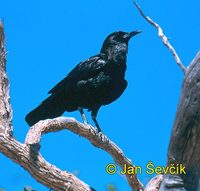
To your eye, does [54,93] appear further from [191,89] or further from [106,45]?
[191,89]

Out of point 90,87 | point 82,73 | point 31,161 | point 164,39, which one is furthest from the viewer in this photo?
point 82,73

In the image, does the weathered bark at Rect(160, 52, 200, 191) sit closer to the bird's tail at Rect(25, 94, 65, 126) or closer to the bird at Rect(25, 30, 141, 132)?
the bird's tail at Rect(25, 94, 65, 126)

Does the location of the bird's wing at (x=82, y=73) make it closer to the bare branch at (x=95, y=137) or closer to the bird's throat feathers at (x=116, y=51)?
the bird's throat feathers at (x=116, y=51)

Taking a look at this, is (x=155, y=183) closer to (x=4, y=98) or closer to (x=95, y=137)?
(x=95, y=137)

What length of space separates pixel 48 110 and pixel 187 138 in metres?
3.78

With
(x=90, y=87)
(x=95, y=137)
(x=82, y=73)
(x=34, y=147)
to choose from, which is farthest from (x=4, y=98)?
(x=82, y=73)

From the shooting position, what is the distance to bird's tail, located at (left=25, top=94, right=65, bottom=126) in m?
6.59

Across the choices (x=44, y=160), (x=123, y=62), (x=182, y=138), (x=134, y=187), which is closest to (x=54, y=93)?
(x=123, y=62)

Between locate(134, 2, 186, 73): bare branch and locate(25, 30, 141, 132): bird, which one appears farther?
locate(25, 30, 141, 132): bird

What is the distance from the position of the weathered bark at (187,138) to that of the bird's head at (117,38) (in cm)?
433

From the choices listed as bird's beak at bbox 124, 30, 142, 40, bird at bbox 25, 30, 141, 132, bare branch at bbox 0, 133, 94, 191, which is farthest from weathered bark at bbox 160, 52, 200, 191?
bird's beak at bbox 124, 30, 142, 40

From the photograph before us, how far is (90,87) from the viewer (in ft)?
23.1

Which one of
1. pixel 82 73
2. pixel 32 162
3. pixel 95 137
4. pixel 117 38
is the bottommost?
pixel 32 162

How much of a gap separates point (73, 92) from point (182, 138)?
385cm
